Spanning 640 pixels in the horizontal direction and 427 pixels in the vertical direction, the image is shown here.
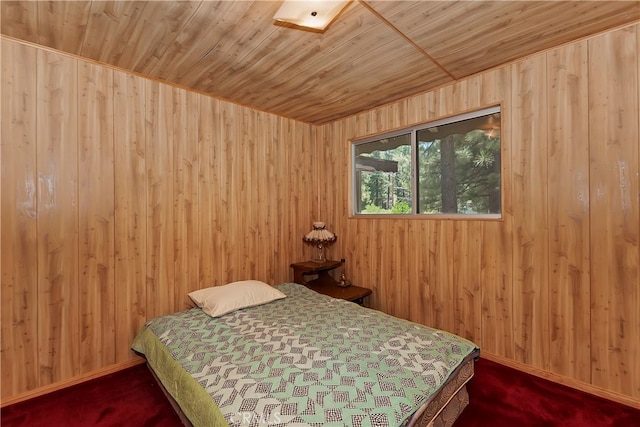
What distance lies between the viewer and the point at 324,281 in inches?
138

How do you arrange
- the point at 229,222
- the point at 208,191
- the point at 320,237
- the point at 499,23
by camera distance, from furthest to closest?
the point at 320,237 < the point at 229,222 < the point at 208,191 < the point at 499,23

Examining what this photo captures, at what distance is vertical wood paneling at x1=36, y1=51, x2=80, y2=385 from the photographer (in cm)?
204

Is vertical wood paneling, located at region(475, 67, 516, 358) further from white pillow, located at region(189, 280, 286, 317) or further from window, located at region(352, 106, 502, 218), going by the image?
white pillow, located at region(189, 280, 286, 317)

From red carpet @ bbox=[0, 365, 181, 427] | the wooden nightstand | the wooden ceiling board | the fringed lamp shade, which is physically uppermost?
the wooden ceiling board

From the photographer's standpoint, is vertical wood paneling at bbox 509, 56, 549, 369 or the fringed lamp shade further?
the fringed lamp shade

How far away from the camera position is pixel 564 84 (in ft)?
6.79

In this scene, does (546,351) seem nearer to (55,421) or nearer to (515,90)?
(515,90)

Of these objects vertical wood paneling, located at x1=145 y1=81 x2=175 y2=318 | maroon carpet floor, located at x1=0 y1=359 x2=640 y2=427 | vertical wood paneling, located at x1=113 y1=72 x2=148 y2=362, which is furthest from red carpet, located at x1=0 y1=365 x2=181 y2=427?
vertical wood paneling, located at x1=145 y1=81 x2=175 y2=318

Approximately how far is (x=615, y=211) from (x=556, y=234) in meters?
0.35

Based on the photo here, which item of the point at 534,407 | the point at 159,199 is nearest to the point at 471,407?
the point at 534,407

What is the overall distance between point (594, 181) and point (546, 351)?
1.28 metres

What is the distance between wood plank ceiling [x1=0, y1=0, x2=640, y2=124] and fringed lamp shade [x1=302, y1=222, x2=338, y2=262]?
1.62m

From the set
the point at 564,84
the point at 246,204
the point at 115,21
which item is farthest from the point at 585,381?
the point at 115,21

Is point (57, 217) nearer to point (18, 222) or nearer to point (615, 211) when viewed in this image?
point (18, 222)
